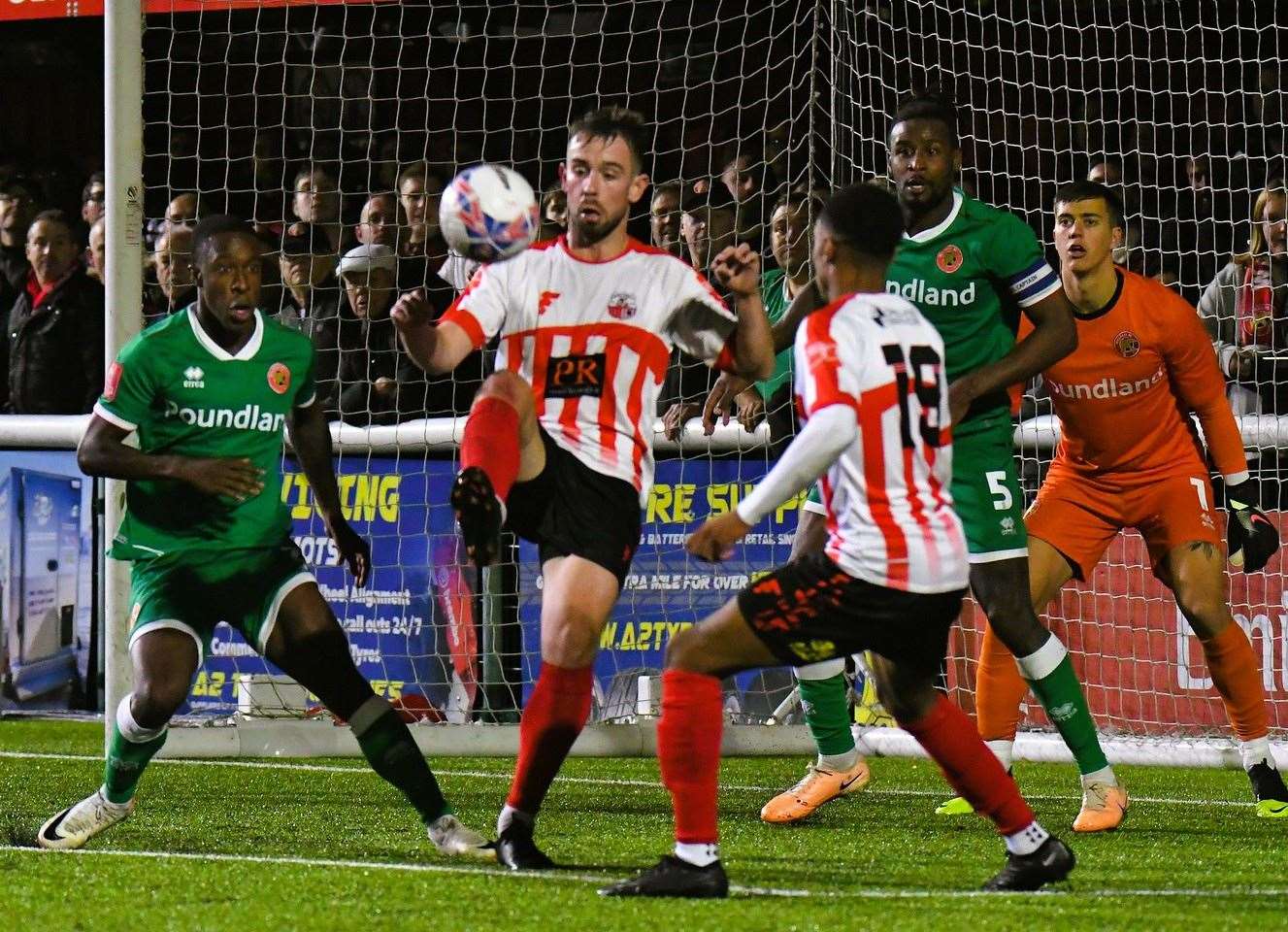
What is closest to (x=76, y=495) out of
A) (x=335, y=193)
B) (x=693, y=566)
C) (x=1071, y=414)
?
(x=335, y=193)

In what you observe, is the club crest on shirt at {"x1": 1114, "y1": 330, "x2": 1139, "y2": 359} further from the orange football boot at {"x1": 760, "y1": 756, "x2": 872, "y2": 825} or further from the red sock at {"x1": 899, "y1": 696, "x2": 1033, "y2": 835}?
the red sock at {"x1": 899, "y1": 696, "x2": 1033, "y2": 835}

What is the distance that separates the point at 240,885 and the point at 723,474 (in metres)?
4.72

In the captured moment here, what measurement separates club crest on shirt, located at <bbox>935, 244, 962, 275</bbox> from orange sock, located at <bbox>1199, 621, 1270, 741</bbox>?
159 cm

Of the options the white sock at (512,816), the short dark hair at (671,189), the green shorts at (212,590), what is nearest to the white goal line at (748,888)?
the white sock at (512,816)

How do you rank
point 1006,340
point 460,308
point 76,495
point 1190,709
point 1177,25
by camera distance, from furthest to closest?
point 1177,25 < point 76,495 < point 1190,709 < point 1006,340 < point 460,308

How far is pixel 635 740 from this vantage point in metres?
8.69

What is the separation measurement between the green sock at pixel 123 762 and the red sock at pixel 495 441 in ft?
4.55

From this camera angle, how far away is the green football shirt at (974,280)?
19.3 feet

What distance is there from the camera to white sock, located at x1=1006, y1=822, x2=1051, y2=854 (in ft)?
14.6

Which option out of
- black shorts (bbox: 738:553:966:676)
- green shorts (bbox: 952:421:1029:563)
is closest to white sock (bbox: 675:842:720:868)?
black shorts (bbox: 738:553:966:676)

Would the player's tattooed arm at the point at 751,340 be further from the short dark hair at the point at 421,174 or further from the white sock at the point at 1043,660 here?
the short dark hair at the point at 421,174

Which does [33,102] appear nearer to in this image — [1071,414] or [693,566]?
[693,566]

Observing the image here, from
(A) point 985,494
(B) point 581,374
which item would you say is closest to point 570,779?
(A) point 985,494

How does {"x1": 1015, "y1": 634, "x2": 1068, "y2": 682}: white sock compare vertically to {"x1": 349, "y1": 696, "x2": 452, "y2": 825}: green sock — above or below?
above
